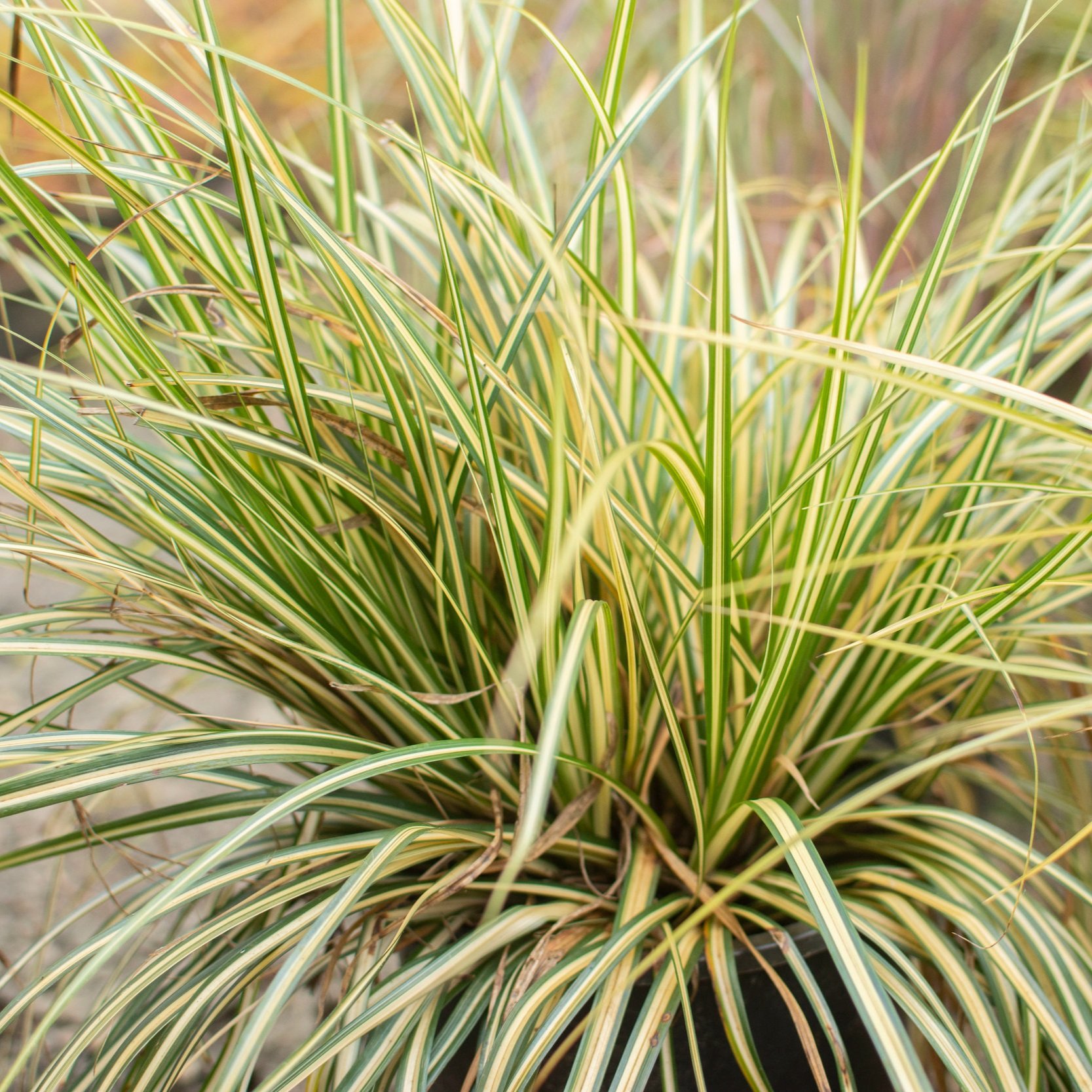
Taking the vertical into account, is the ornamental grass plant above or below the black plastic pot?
above

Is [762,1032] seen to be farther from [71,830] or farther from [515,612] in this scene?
[71,830]

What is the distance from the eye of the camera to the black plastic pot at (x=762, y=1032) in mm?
427

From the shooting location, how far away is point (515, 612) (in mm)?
397

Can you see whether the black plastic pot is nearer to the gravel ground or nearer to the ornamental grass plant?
the ornamental grass plant

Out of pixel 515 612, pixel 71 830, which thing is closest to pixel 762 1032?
pixel 515 612

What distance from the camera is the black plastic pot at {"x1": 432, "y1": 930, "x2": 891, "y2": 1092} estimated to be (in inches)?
16.8

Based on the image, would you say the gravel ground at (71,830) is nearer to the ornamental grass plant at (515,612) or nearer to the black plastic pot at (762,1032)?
the ornamental grass plant at (515,612)

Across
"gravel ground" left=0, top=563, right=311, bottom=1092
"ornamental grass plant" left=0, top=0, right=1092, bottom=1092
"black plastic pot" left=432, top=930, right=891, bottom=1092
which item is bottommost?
"gravel ground" left=0, top=563, right=311, bottom=1092

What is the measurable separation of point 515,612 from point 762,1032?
0.25 metres

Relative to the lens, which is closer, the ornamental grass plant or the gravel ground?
the ornamental grass plant

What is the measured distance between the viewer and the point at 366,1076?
0.37 meters

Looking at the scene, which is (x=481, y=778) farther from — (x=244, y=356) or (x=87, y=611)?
(x=244, y=356)

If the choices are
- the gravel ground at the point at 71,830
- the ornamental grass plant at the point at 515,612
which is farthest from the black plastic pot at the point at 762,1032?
the gravel ground at the point at 71,830

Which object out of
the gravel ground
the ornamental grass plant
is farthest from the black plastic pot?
the gravel ground
